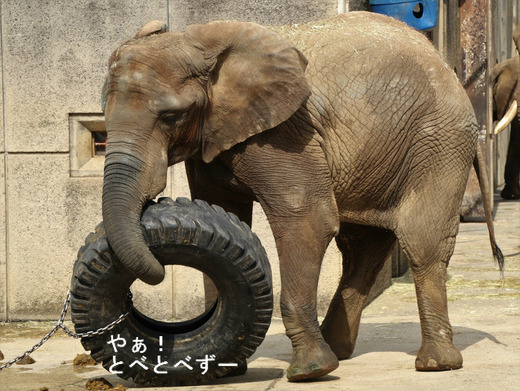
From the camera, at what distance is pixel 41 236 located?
9.30 meters

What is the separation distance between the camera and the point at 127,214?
20.0 ft

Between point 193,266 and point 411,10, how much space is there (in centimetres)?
422

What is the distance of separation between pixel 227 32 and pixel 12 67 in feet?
10.4

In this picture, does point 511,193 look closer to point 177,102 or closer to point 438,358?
point 438,358

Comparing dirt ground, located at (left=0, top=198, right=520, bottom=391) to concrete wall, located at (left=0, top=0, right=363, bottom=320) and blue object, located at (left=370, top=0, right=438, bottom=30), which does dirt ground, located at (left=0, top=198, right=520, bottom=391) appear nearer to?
concrete wall, located at (left=0, top=0, right=363, bottom=320)

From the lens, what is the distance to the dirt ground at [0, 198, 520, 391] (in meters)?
6.64

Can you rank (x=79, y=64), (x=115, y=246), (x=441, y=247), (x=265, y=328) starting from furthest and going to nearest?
(x=79, y=64) → (x=441, y=247) → (x=265, y=328) → (x=115, y=246)

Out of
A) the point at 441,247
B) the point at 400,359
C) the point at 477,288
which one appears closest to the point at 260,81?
the point at 441,247

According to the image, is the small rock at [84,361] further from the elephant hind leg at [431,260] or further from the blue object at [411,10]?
the blue object at [411,10]

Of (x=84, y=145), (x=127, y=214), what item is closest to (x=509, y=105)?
(x=84, y=145)

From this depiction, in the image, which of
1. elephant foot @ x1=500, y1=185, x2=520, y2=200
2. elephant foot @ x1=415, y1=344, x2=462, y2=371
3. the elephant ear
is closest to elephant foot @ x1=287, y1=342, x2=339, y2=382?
elephant foot @ x1=415, y1=344, x2=462, y2=371

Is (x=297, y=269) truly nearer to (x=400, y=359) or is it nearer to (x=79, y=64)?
(x=400, y=359)

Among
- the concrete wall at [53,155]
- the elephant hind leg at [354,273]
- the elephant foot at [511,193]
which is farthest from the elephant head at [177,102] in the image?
the elephant foot at [511,193]

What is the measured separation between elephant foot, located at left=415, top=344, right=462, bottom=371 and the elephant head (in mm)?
1663
